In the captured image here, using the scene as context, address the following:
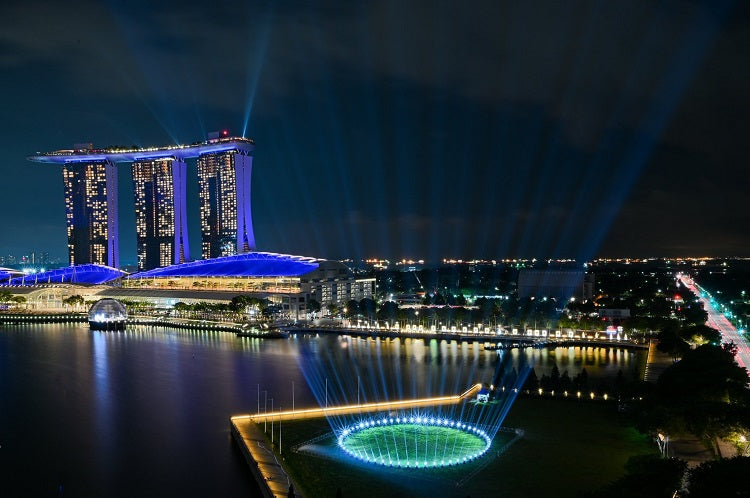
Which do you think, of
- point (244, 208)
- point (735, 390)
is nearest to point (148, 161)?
point (244, 208)

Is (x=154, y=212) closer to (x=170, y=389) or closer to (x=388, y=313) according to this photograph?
(x=388, y=313)

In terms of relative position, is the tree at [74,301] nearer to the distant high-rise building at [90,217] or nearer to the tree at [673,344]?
the distant high-rise building at [90,217]

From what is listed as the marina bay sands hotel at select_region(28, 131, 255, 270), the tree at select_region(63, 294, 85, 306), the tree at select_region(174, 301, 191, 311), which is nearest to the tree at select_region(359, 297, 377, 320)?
the tree at select_region(174, 301, 191, 311)

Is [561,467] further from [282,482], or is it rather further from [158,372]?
[158,372]

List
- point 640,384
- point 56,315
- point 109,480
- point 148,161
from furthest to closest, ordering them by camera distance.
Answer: point 148,161, point 56,315, point 640,384, point 109,480

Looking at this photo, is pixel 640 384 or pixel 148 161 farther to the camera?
pixel 148 161

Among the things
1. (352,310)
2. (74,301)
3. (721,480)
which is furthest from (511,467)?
(74,301)

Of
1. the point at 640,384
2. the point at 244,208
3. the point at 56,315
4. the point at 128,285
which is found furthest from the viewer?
the point at 244,208

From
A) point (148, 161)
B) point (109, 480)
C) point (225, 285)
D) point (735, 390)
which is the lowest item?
point (109, 480)
